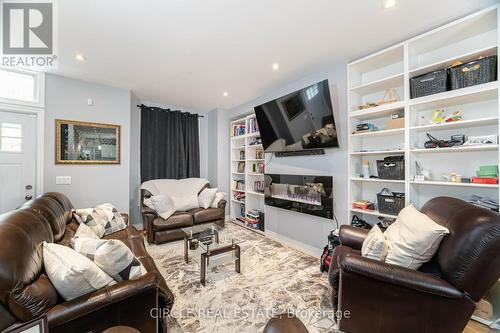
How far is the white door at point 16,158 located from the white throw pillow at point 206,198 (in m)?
2.35

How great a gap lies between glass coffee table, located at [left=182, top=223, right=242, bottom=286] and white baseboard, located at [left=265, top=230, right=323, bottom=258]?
1171mm

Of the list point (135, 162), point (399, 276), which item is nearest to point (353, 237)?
point (399, 276)

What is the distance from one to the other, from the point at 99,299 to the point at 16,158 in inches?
117

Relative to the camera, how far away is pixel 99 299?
114 cm

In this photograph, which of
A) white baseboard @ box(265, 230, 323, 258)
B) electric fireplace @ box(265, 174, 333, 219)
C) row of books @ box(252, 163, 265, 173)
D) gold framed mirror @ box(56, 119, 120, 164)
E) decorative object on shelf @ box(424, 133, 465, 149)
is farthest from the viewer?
row of books @ box(252, 163, 265, 173)

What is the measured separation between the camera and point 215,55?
2512mm

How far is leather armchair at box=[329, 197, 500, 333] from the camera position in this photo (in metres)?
1.23

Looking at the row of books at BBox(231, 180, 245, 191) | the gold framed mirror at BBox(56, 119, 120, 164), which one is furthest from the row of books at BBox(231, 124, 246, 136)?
the gold framed mirror at BBox(56, 119, 120, 164)

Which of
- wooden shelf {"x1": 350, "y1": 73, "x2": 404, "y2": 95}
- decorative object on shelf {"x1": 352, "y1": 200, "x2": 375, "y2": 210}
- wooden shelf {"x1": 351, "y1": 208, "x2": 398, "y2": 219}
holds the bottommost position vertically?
wooden shelf {"x1": 351, "y1": 208, "x2": 398, "y2": 219}

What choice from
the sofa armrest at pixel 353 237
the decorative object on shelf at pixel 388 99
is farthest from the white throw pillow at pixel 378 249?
the decorative object on shelf at pixel 388 99

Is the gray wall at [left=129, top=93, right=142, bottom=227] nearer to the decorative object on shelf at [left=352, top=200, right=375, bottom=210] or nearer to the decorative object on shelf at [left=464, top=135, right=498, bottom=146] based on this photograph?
the decorative object on shelf at [left=352, top=200, right=375, bottom=210]

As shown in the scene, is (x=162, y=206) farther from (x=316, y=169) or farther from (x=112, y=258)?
(x=316, y=169)

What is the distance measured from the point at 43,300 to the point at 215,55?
8.26 feet

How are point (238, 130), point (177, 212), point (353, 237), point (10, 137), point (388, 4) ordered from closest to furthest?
point (388, 4)
point (353, 237)
point (10, 137)
point (177, 212)
point (238, 130)
